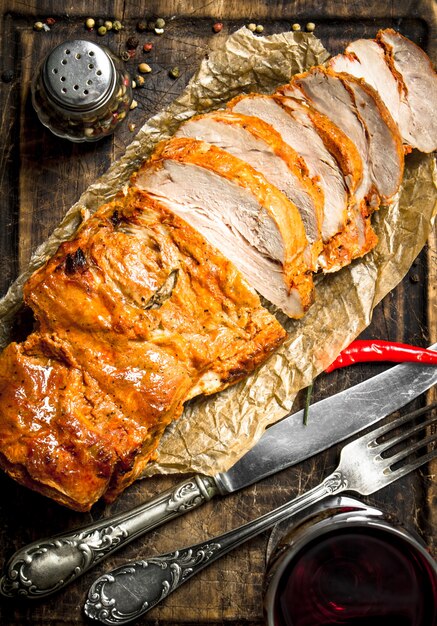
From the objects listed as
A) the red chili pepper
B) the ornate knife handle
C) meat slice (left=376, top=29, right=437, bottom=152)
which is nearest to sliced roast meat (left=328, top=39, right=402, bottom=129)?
meat slice (left=376, top=29, right=437, bottom=152)

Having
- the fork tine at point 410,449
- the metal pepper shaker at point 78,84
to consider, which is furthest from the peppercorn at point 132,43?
the fork tine at point 410,449

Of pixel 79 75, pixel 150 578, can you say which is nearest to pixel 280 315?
pixel 150 578

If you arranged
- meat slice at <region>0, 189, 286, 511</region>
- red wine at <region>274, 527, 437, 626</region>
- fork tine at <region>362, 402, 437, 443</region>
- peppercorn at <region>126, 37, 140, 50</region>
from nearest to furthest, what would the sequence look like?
red wine at <region>274, 527, 437, 626</region> < meat slice at <region>0, 189, 286, 511</region> < fork tine at <region>362, 402, 437, 443</region> < peppercorn at <region>126, 37, 140, 50</region>

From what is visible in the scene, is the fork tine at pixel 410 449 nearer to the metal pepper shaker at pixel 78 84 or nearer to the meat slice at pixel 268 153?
the meat slice at pixel 268 153

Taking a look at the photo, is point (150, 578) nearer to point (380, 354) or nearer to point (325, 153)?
point (380, 354)

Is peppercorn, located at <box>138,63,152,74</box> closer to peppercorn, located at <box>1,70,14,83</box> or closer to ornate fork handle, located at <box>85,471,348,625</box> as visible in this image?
peppercorn, located at <box>1,70,14,83</box>
